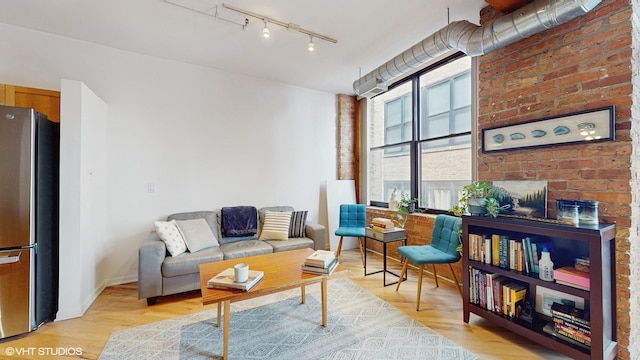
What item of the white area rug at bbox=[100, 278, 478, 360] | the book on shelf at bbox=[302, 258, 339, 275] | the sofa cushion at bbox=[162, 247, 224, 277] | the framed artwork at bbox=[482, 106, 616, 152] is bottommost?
the white area rug at bbox=[100, 278, 478, 360]

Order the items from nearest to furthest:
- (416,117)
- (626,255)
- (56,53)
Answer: (626,255) → (56,53) → (416,117)

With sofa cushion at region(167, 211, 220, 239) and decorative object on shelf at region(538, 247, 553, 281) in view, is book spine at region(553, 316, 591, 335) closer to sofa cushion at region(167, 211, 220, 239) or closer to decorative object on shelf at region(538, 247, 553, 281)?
decorative object on shelf at region(538, 247, 553, 281)

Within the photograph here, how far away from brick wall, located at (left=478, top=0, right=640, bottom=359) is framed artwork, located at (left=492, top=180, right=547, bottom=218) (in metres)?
0.09

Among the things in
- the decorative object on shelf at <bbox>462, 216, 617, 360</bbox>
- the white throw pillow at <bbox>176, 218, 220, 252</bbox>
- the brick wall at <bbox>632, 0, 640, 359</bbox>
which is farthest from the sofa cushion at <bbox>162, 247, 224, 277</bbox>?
the brick wall at <bbox>632, 0, 640, 359</bbox>

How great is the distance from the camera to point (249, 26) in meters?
2.68

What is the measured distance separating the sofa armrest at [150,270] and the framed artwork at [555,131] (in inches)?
133

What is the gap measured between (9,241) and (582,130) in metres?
4.38

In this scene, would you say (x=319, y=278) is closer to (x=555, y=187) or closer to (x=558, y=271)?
(x=558, y=271)

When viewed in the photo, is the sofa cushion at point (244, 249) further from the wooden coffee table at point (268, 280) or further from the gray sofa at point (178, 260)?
the wooden coffee table at point (268, 280)

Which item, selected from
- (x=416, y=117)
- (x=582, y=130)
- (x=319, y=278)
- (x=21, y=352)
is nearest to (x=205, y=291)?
(x=319, y=278)

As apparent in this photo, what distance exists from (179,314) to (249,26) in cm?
290

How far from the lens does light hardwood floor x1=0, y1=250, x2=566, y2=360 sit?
6.30 feet

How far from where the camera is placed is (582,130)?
1.85 m

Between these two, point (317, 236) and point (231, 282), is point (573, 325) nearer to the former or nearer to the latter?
point (231, 282)
